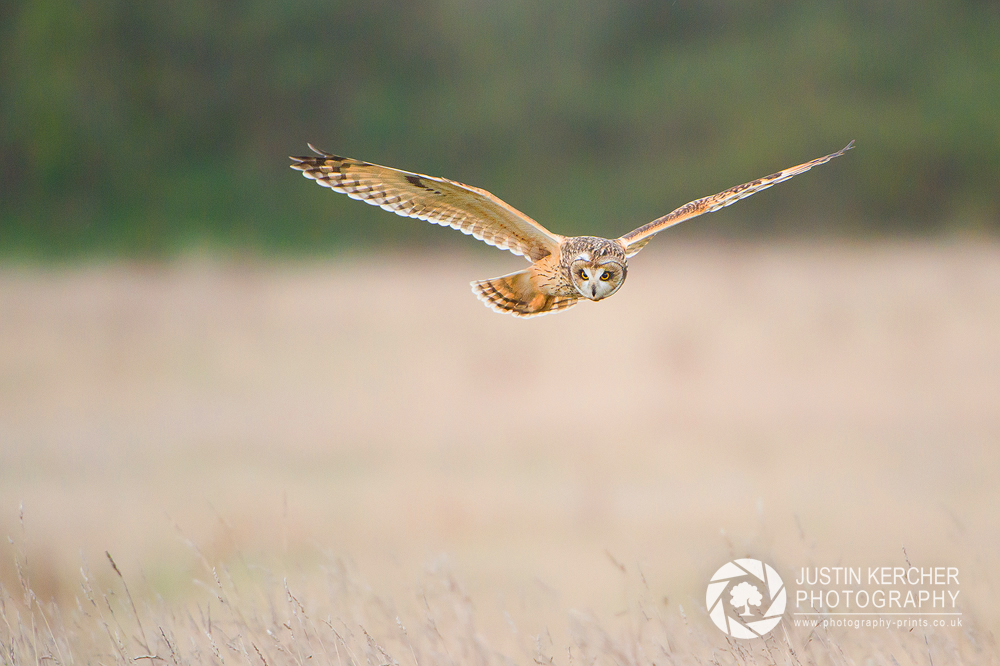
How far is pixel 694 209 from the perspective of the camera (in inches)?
106

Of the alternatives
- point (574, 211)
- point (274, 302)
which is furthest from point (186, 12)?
point (574, 211)

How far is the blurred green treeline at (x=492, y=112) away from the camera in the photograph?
50.4 ft

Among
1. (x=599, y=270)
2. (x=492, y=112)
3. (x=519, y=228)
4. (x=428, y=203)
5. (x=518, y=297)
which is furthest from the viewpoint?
(x=492, y=112)

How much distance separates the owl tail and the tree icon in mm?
1177

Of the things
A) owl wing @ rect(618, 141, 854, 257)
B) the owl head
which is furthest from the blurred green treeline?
the owl head

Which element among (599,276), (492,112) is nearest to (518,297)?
(599,276)

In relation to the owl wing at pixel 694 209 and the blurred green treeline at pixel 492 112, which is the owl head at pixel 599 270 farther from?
the blurred green treeline at pixel 492 112

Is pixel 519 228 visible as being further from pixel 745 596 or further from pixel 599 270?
pixel 745 596

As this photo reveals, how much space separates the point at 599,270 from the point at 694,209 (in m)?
0.53

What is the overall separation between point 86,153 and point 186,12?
3232 mm

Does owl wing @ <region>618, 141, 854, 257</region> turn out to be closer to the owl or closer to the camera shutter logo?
the owl

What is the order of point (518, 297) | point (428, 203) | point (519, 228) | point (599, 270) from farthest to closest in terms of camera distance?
point (518, 297) → point (428, 203) → point (519, 228) → point (599, 270)

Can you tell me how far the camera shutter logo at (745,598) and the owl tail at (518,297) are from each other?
103 cm

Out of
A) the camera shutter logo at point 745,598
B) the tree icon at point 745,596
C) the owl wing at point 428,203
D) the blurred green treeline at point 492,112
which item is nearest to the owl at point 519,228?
the owl wing at point 428,203
